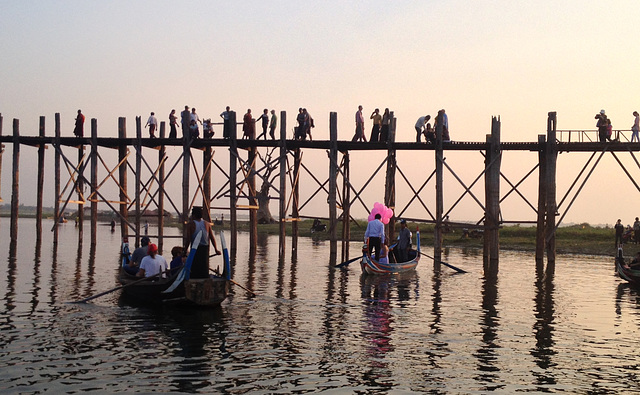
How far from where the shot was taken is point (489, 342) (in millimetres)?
14125

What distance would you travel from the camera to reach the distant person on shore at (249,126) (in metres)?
33.2

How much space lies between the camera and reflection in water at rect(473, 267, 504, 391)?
11.4 meters

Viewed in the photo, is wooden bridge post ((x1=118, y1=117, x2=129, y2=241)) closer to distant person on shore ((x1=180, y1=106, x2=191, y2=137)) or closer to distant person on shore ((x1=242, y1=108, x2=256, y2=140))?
distant person on shore ((x1=180, y1=106, x2=191, y2=137))

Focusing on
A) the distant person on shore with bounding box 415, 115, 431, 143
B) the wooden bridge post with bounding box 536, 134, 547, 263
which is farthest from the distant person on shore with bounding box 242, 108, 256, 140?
the wooden bridge post with bounding box 536, 134, 547, 263

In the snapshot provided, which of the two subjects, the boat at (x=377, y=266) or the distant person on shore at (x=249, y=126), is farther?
the distant person on shore at (x=249, y=126)

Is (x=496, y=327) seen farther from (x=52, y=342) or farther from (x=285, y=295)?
(x=52, y=342)

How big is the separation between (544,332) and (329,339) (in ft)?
15.5

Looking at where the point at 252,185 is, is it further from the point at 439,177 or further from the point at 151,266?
the point at 151,266

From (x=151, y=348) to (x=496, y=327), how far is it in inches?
292

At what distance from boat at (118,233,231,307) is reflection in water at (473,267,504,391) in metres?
5.89

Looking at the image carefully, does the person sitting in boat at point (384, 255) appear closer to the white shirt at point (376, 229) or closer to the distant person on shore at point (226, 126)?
the white shirt at point (376, 229)

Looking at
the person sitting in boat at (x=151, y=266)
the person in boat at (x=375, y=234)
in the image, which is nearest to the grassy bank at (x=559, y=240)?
the person in boat at (x=375, y=234)

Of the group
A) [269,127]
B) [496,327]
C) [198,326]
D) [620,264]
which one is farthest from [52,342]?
[269,127]

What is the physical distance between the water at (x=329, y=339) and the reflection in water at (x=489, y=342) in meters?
0.03
